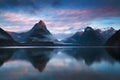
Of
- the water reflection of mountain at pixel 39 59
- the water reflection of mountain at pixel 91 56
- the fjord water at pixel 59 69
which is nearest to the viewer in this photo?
the fjord water at pixel 59 69

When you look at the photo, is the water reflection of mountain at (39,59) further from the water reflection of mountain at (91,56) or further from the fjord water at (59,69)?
the water reflection of mountain at (91,56)

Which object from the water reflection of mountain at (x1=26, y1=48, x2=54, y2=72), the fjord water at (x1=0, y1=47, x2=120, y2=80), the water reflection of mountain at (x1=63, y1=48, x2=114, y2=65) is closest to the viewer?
the fjord water at (x1=0, y1=47, x2=120, y2=80)

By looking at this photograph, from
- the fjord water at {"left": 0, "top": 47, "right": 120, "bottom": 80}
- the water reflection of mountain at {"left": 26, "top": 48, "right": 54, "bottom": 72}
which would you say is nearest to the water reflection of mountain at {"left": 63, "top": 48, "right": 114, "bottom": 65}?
the fjord water at {"left": 0, "top": 47, "right": 120, "bottom": 80}

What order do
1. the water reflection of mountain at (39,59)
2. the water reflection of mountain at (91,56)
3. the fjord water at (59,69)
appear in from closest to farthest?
the fjord water at (59,69)
the water reflection of mountain at (39,59)
the water reflection of mountain at (91,56)

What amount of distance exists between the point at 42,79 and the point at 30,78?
711 millimetres

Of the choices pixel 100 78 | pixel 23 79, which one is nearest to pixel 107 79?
pixel 100 78

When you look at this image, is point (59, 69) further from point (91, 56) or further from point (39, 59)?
point (91, 56)

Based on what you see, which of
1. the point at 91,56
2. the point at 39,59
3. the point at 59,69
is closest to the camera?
the point at 59,69

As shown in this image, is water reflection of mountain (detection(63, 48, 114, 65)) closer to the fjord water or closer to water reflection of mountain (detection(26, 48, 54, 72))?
the fjord water

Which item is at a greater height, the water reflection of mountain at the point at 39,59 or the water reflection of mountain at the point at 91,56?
the water reflection of mountain at the point at 39,59

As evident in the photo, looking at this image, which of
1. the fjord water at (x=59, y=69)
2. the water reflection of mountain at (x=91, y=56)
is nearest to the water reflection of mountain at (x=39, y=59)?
the fjord water at (x=59, y=69)

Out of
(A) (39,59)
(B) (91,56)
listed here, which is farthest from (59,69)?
(B) (91,56)

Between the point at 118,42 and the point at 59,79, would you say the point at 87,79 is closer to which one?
the point at 59,79

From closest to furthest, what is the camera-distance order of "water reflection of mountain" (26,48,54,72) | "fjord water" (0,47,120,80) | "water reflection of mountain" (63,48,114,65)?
"fjord water" (0,47,120,80), "water reflection of mountain" (26,48,54,72), "water reflection of mountain" (63,48,114,65)
